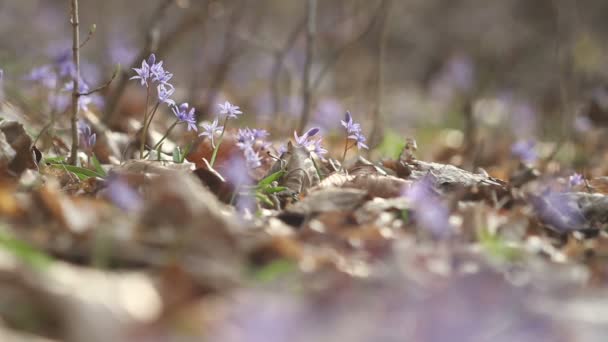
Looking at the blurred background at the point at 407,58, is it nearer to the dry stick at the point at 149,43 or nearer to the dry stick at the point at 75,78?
the dry stick at the point at 149,43

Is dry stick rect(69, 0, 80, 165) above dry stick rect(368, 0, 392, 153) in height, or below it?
below

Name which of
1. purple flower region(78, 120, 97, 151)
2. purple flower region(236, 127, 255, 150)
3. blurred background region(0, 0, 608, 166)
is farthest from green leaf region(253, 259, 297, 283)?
blurred background region(0, 0, 608, 166)

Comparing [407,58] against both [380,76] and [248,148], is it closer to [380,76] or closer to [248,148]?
[380,76]

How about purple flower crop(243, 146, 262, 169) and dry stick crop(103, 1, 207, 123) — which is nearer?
purple flower crop(243, 146, 262, 169)

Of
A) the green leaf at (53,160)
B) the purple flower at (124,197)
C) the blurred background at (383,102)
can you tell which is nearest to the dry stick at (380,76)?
the blurred background at (383,102)

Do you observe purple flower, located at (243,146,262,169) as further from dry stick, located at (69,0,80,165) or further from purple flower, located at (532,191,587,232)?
purple flower, located at (532,191,587,232)

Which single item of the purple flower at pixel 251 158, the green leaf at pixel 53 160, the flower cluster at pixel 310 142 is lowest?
the purple flower at pixel 251 158

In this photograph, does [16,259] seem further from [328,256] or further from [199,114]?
[199,114]

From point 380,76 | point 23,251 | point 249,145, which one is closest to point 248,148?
point 249,145
